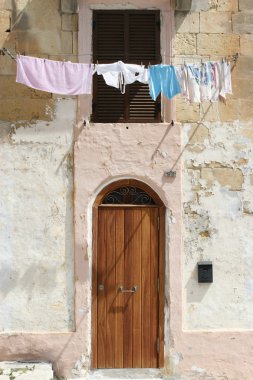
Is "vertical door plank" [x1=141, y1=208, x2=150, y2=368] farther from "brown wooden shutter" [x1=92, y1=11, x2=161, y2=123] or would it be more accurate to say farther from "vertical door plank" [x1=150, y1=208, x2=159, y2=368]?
"brown wooden shutter" [x1=92, y1=11, x2=161, y2=123]

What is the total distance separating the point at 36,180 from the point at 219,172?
2707mm

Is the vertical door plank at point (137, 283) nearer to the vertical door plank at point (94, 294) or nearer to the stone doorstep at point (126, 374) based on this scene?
the stone doorstep at point (126, 374)

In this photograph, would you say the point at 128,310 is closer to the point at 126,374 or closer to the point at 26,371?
the point at 126,374

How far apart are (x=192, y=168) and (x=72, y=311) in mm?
2729

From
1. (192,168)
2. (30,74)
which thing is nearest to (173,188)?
(192,168)

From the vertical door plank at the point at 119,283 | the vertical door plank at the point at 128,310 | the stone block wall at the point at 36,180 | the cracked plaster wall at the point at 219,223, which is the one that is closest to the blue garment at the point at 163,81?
the cracked plaster wall at the point at 219,223

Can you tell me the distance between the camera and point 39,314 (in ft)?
22.4

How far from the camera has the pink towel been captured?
6461 millimetres

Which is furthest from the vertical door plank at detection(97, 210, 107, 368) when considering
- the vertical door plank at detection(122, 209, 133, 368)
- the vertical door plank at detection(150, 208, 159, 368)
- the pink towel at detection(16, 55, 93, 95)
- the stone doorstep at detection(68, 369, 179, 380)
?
the pink towel at detection(16, 55, 93, 95)

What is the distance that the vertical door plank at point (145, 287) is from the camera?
6.91 meters

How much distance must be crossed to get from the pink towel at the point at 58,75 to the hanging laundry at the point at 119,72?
19 centimetres

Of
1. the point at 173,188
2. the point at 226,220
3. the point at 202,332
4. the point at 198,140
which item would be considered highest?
the point at 198,140

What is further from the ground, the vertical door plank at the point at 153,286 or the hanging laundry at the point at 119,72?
the hanging laundry at the point at 119,72

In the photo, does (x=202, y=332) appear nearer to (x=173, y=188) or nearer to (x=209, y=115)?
(x=173, y=188)
